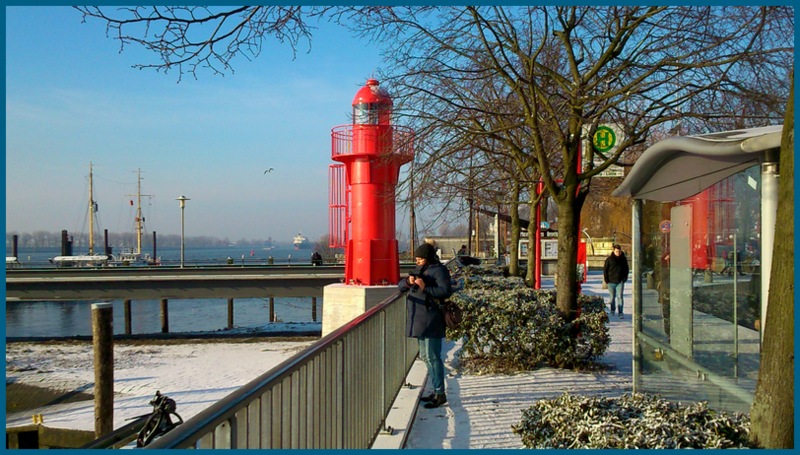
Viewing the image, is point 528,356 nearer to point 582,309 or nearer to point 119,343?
point 582,309

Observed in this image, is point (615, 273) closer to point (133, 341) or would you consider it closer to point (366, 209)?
point (366, 209)

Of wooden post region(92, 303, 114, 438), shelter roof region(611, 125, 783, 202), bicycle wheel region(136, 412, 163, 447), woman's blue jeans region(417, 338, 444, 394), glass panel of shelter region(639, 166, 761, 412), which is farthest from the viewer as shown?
wooden post region(92, 303, 114, 438)

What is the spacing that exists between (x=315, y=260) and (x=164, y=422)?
2818cm

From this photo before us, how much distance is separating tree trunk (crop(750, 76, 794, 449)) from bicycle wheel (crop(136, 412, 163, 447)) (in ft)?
23.4

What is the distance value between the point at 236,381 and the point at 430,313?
11766 millimetres

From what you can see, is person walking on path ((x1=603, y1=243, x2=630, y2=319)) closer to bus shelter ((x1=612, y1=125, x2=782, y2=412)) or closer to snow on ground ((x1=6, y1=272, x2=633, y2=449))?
snow on ground ((x1=6, y1=272, x2=633, y2=449))

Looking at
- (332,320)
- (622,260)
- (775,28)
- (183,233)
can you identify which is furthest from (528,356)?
(183,233)

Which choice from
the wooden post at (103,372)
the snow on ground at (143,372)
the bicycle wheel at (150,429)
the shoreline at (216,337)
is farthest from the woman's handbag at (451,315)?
the shoreline at (216,337)

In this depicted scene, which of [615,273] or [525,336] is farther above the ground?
[615,273]

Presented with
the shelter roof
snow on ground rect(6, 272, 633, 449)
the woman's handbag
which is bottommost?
snow on ground rect(6, 272, 633, 449)

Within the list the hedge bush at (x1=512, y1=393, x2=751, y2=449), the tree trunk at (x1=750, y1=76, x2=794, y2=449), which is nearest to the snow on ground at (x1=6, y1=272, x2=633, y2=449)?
the hedge bush at (x1=512, y1=393, x2=751, y2=449)

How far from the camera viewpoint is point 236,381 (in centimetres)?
1823

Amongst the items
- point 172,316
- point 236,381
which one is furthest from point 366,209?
point 172,316

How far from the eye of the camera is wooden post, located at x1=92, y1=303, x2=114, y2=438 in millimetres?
13477
